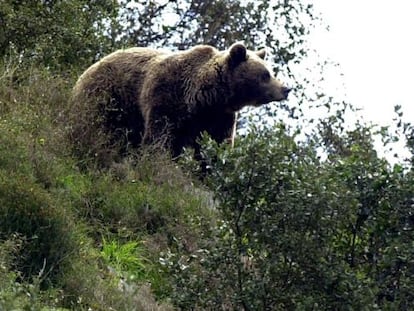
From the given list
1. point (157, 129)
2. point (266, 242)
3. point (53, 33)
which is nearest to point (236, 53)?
point (157, 129)

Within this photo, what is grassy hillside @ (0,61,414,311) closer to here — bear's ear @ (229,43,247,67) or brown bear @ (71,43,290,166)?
brown bear @ (71,43,290,166)

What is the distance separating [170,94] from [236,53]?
4.01 feet

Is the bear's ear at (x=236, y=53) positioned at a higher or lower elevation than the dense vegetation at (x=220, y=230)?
higher

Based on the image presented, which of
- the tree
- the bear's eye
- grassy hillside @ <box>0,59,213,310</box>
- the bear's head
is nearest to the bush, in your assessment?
grassy hillside @ <box>0,59,213,310</box>

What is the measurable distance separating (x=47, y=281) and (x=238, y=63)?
660 centimetres

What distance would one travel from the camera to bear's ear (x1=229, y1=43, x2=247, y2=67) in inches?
542

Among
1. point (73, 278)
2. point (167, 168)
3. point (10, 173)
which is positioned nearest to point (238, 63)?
point (167, 168)

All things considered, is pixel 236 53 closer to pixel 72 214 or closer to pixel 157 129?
pixel 157 129

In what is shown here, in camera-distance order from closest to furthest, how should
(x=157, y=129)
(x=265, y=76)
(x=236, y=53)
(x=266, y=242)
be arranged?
(x=266, y=242)
(x=157, y=129)
(x=236, y=53)
(x=265, y=76)

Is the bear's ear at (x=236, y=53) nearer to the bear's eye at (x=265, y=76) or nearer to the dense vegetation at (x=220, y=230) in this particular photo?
the bear's eye at (x=265, y=76)

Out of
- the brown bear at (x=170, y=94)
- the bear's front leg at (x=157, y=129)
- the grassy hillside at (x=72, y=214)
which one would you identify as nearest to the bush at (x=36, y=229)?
the grassy hillside at (x=72, y=214)

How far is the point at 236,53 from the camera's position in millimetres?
13797

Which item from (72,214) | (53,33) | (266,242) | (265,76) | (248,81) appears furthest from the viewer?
(53,33)

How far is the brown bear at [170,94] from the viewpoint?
1274 cm
